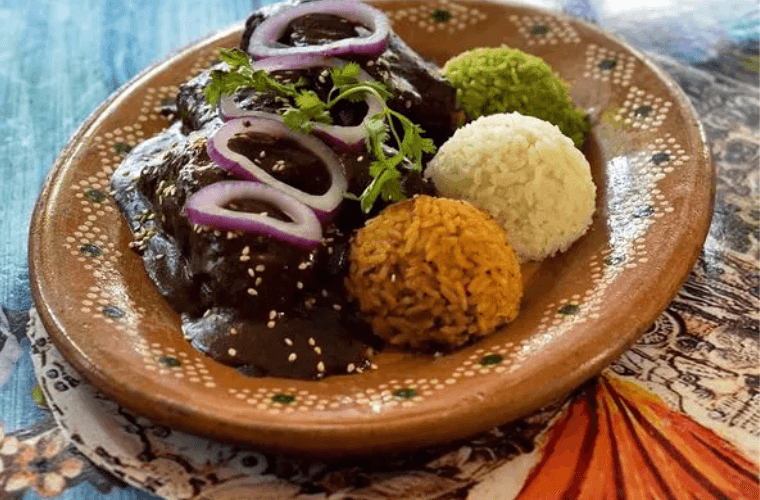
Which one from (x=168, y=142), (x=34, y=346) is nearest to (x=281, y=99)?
(x=168, y=142)

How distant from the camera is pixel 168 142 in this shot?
3.55 m

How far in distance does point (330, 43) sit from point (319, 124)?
47 cm

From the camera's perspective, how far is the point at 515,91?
3592mm

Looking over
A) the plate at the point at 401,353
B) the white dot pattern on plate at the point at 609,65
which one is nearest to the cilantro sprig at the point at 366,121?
the plate at the point at 401,353

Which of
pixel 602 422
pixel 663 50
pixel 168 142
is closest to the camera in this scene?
pixel 602 422

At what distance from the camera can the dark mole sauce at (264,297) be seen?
2730mm

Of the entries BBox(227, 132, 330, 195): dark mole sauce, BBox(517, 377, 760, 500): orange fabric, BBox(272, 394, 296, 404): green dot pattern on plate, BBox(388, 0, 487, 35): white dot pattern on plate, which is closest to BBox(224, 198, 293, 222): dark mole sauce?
BBox(227, 132, 330, 195): dark mole sauce

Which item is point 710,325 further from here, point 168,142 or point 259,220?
point 168,142

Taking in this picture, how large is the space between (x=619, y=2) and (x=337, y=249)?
266cm

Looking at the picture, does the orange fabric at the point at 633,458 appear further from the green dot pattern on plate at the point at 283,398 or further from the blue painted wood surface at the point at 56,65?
the blue painted wood surface at the point at 56,65

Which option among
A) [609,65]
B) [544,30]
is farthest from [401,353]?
[544,30]

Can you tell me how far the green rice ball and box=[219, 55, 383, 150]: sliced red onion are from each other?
524 millimetres

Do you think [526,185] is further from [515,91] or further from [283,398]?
[283,398]

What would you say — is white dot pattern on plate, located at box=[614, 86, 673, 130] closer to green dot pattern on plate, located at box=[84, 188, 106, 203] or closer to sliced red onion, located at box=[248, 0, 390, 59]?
sliced red onion, located at box=[248, 0, 390, 59]
